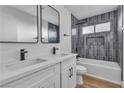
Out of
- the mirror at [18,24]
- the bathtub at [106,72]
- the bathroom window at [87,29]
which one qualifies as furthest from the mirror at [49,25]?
the bathroom window at [87,29]

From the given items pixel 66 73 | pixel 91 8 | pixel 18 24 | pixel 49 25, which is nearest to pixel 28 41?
pixel 18 24

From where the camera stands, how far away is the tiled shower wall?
2613mm

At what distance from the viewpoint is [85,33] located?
10.8 ft

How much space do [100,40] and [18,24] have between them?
2.73m

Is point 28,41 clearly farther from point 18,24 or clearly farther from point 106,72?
point 106,72

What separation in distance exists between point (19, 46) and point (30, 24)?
1.34ft

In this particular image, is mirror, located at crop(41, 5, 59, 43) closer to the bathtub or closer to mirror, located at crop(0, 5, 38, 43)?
mirror, located at crop(0, 5, 38, 43)

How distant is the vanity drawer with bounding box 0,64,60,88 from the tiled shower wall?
7.52 ft

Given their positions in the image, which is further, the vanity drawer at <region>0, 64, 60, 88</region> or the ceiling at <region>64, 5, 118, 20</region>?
the ceiling at <region>64, 5, 118, 20</region>

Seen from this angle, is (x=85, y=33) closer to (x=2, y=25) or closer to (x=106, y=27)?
(x=106, y=27)

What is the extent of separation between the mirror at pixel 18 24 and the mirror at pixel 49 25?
21cm

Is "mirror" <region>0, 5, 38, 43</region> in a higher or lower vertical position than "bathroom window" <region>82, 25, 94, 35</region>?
lower

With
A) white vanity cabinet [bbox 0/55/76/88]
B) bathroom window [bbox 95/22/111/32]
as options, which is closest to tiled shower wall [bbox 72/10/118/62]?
bathroom window [bbox 95/22/111/32]

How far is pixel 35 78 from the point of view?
795 mm
